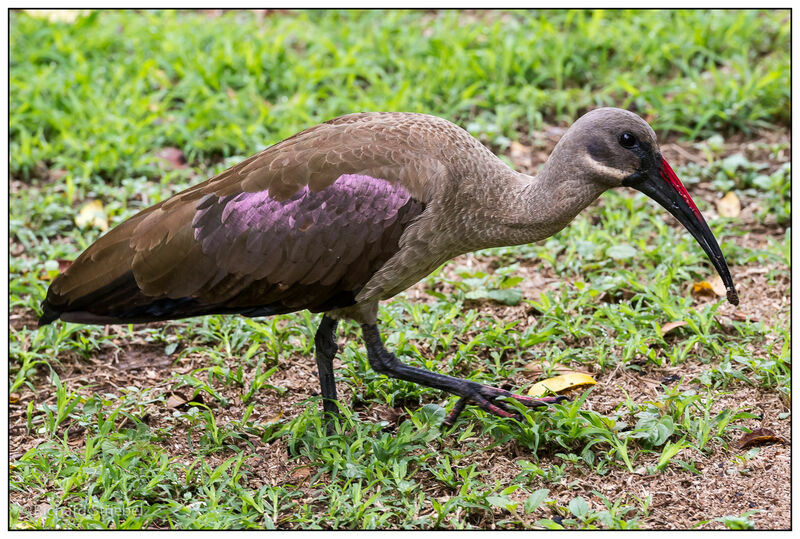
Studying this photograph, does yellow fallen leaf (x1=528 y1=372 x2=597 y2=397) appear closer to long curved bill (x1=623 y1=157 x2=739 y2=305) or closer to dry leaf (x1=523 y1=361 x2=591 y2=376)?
dry leaf (x1=523 y1=361 x2=591 y2=376)

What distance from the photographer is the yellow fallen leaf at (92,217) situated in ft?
21.7

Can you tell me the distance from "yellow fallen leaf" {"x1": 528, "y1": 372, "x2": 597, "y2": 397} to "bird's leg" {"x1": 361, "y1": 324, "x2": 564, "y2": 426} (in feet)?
0.46

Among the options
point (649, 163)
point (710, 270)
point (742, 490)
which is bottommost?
point (742, 490)

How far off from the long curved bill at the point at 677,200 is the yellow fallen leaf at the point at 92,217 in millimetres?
3630

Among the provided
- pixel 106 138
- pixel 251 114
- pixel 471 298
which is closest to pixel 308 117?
pixel 251 114

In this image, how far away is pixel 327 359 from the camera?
4992 millimetres

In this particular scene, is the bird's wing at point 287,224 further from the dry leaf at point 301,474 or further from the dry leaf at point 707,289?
the dry leaf at point 707,289

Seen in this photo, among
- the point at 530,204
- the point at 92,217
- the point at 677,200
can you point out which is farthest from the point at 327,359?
the point at 92,217

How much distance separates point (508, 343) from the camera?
5516mm

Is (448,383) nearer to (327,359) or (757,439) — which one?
(327,359)

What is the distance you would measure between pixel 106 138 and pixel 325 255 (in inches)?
135

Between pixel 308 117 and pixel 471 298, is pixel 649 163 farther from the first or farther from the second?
pixel 308 117

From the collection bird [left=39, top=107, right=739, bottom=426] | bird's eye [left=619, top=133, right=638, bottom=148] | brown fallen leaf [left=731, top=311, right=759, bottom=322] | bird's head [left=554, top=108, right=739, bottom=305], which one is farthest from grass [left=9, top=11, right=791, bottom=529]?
bird's eye [left=619, top=133, right=638, bottom=148]

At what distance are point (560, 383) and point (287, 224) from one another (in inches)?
64.2
